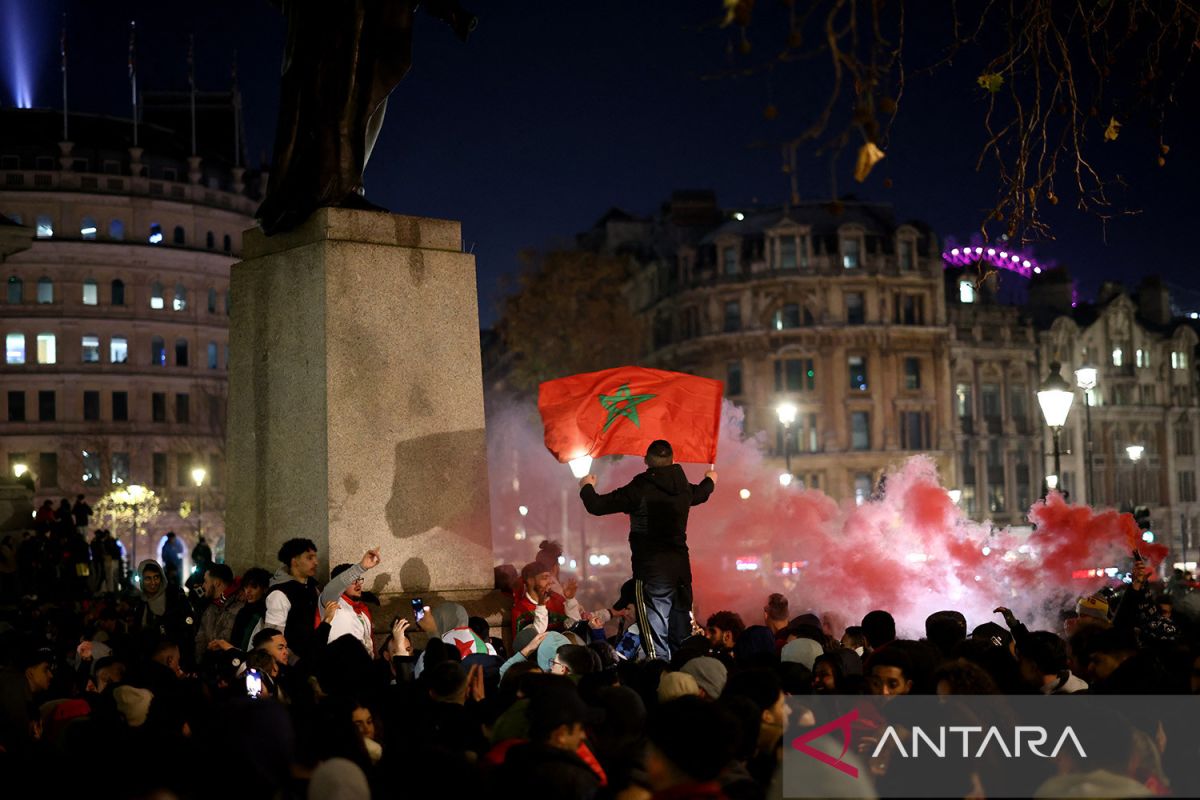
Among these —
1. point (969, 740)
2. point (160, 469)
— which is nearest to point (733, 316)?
point (160, 469)

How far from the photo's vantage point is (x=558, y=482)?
79.0m

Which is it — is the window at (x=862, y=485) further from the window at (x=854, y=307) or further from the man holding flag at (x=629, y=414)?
the man holding flag at (x=629, y=414)

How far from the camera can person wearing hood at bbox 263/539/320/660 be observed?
925cm

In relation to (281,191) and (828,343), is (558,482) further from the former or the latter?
(281,191)

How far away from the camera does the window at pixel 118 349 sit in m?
84.4

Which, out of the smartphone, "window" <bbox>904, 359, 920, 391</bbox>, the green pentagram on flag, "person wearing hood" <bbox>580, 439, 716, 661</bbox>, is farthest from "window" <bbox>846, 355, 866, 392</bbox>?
the smartphone

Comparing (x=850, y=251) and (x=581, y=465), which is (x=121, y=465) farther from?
(x=581, y=465)

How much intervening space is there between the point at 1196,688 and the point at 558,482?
236 feet

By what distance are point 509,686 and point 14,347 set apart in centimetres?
8093

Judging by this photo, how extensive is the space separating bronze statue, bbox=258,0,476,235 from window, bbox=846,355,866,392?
72830 mm

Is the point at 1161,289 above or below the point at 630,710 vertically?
above

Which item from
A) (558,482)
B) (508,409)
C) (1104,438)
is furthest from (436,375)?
(1104,438)

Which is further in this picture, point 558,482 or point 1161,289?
point 1161,289

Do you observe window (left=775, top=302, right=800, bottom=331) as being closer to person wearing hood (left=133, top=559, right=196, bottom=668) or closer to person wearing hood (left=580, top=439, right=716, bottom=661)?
person wearing hood (left=133, top=559, right=196, bottom=668)
